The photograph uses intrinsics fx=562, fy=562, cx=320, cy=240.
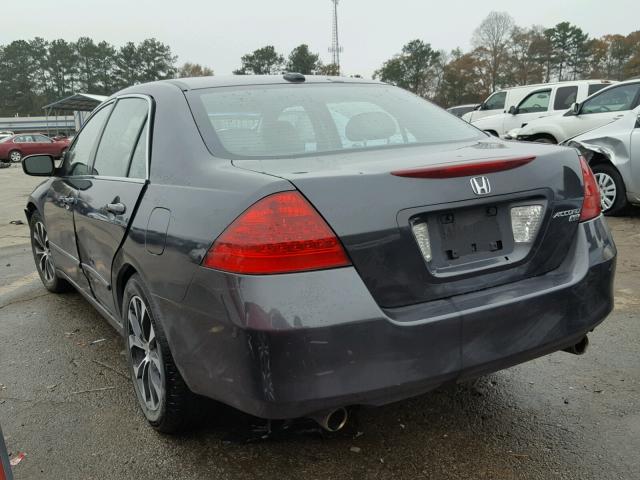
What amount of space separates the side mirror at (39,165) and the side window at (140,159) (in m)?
1.55

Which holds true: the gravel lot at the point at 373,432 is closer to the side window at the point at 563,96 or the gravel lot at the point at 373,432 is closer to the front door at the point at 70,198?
the front door at the point at 70,198

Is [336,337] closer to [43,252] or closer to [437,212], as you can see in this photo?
[437,212]

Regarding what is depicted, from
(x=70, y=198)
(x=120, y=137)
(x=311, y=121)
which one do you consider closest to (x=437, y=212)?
(x=311, y=121)

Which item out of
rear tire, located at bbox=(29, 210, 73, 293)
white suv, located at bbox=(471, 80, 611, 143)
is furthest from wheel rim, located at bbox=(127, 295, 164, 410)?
white suv, located at bbox=(471, 80, 611, 143)

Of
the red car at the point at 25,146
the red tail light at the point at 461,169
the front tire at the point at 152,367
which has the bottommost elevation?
the red car at the point at 25,146

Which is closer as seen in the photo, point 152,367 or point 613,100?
point 152,367

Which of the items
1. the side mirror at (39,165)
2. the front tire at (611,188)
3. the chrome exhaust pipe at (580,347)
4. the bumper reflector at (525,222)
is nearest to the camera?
the bumper reflector at (525,222)

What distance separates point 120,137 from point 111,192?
40 centimetres

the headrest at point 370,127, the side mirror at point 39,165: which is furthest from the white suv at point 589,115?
the side mirror at point 39,165

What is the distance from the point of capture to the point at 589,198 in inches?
91.6

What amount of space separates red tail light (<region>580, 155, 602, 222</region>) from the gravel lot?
3.08 feet

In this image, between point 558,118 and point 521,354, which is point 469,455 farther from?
point 558,118

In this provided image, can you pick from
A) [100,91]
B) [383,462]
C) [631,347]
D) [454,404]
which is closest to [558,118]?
[631,347]

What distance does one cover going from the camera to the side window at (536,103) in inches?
519
